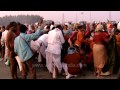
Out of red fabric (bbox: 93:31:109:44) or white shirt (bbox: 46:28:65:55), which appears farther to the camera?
red fabric (bbox: 93:31:109:44)

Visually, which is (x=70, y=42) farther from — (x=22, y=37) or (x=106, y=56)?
(x=22, y=37)

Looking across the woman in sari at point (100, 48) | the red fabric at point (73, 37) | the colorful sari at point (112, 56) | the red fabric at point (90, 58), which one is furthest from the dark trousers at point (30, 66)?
the red fabric at point (73, 37)

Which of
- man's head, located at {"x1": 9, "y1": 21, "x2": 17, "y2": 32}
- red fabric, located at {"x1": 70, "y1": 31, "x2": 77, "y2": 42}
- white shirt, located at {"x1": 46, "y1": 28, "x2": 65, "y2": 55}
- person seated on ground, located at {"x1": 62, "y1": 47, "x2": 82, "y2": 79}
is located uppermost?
man's head, located at {"x1": 9, "y1": 21, "x2": 17, "y2": 32}

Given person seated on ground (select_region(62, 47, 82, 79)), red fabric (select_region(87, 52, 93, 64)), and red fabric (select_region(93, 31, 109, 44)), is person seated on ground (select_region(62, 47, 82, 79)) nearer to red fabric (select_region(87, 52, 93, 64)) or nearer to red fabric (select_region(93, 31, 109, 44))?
red fabric (select_region(87, 52, 93, 64))

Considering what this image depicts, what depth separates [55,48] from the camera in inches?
344

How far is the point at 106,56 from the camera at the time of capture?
9.06 meters

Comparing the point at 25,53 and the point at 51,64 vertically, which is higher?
the point at 25,53

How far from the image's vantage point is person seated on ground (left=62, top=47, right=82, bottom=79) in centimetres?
905

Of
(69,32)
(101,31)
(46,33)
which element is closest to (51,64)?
(46,33)

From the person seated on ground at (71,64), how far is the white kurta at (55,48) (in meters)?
0.21

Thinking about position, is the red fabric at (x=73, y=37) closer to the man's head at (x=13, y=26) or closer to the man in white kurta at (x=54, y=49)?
the man in white kurta at (x=54, y=49)

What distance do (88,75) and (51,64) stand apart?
3.87ft

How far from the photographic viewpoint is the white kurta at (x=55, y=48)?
8.74 metres

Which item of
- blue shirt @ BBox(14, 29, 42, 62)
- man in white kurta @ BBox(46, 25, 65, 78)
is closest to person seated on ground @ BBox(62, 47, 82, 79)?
man in white kurta @ BBox(46, 25, 65, 78)
